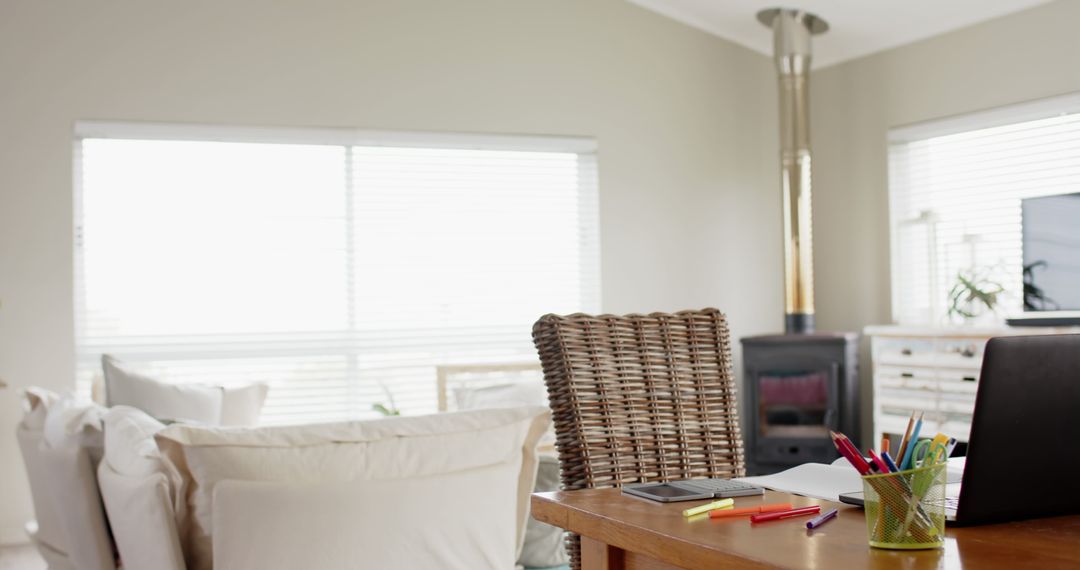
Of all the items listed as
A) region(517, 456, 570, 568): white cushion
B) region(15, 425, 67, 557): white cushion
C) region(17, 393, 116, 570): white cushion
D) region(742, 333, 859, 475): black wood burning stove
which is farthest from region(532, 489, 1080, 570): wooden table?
region(742, 333, 859, 475): black wood burning stove

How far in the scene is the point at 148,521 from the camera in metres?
2.40

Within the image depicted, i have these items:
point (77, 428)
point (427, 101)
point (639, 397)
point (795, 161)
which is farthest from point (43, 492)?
point (795, 161)

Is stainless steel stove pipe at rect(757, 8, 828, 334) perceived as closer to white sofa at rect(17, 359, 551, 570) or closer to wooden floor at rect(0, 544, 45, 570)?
white sofa at rect(17, 359, 551, 570)

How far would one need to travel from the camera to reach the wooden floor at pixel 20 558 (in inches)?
184

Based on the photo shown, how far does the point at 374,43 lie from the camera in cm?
593

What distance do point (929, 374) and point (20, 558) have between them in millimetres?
4535

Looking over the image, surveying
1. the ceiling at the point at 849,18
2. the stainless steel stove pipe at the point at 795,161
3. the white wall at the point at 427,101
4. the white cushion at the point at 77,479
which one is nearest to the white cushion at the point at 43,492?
the white cushion at the point at 77,479

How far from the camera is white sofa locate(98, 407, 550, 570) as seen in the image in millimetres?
2174

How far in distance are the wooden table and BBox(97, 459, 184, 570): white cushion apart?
128cm

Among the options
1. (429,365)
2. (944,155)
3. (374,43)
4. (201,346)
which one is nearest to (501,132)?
(374,43)

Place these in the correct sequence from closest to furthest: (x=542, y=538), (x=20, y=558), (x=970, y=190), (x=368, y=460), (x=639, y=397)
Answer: (x=639, y=397) < (x=368, y=460) < (x=542, y=538) < (x=20, y=558) < (x=970, y=190)

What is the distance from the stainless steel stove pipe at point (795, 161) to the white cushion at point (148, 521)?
14.0 ft

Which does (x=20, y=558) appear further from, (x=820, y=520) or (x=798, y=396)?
(x=820, y=520)

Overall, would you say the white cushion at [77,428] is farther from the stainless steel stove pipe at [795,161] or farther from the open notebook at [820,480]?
the stainless steel stove pipe at [795,161]
